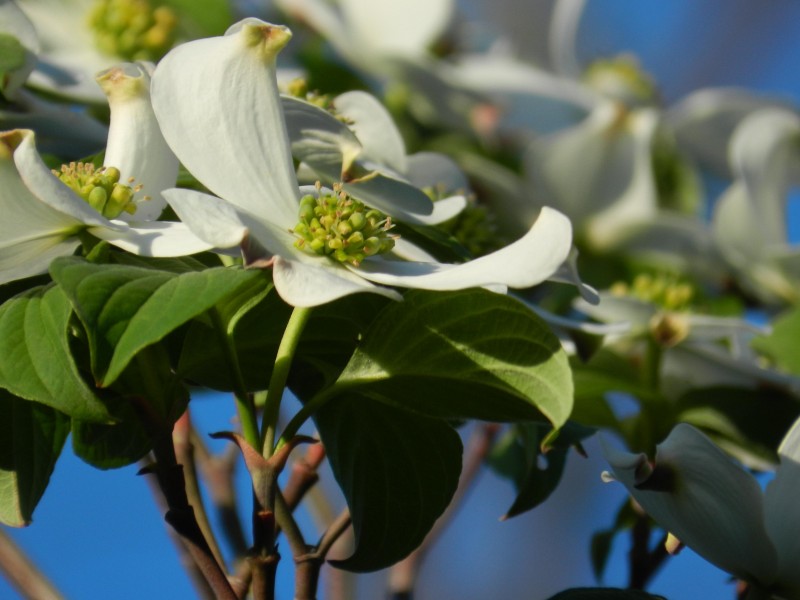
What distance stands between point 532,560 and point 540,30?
122 cm

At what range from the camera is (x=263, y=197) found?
54 centimetres

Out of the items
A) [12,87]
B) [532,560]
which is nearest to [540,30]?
[532,560]

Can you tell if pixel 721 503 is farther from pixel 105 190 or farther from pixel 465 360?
pixel 105 190

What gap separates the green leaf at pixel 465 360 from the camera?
500mm

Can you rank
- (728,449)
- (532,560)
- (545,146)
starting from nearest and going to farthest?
(728,449) < (545,146) < (532,560)

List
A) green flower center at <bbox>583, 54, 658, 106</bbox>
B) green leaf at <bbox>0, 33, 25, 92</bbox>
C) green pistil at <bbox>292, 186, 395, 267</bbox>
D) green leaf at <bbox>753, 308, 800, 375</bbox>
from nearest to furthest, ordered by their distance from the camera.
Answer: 1. green pistil at <bbox>292, 186, 395, 267</bbox>
2. green leaf at <bbox>0, 33, 25, 92</bbox>
3. green leaf at <bbox>753, 308, 800, 375</bbox>
4. green flower center at <bbox>583, 54, 658, 106</bbox>

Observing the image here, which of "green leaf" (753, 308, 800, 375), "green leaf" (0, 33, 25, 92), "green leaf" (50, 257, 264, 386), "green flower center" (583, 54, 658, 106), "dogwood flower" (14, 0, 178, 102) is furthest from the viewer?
"green flower center" (583, 54, 658, 106)

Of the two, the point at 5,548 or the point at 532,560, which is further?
the point at 532,560

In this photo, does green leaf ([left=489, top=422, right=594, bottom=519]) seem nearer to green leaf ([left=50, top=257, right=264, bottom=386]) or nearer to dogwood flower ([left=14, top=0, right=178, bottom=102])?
green leaf ([left=50, top=257, right=264, bottom=386])

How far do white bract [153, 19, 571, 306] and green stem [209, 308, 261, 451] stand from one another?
45 mm

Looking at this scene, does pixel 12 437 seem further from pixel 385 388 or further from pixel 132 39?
pixel 132 39

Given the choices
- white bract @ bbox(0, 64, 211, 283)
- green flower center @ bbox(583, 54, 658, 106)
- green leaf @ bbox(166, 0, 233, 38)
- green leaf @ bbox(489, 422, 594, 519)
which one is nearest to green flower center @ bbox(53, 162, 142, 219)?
white bract @ bbox(0, 64, 211, 283)

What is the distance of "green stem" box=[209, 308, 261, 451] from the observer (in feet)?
1.69

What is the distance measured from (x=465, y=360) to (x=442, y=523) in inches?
18.5
